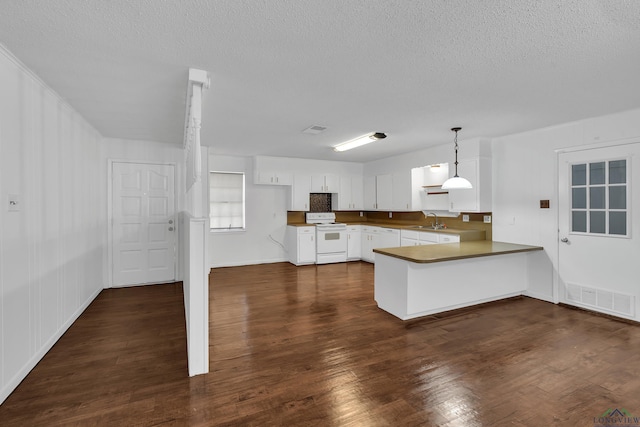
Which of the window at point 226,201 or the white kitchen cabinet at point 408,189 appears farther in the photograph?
the window at point 226,201

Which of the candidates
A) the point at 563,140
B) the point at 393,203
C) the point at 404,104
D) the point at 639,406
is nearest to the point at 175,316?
the point at 404,104

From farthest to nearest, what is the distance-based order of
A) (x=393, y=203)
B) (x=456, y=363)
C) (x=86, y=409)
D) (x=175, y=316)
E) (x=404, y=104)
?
(x=393, y=203), (x=175, y=316), (x=404, y=104), (x=456, y=363), (x=86, y=409)

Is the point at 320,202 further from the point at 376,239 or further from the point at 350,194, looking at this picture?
the point at 376,239

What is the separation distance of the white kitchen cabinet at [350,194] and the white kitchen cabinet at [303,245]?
1.08 meters

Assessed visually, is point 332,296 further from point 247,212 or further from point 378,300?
point 247,212

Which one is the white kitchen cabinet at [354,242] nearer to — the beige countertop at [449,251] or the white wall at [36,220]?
the beige countertop at [449,251]

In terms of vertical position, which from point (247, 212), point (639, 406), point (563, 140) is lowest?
point (639, 406)

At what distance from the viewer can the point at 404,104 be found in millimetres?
3242

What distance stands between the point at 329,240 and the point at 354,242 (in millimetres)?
672

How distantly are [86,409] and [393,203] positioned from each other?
5.83 meters

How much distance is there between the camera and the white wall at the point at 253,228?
641cm

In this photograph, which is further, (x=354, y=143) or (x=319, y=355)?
(x=354, y=143)

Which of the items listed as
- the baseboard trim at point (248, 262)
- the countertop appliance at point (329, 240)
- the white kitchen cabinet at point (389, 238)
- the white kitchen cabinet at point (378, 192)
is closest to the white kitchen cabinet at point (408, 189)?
the white kitchen cabinet at point (378, 192)

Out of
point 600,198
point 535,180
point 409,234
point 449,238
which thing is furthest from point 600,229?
point 409,234
